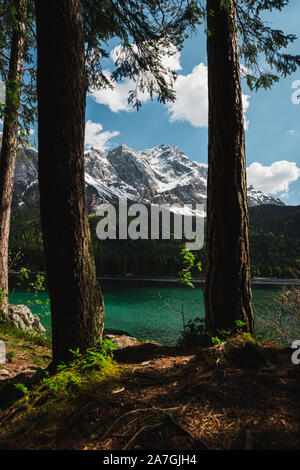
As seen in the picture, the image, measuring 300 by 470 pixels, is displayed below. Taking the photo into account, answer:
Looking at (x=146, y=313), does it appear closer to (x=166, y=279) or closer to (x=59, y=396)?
(x=59, y=396)

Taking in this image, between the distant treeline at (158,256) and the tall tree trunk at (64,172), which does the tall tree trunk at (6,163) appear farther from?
the distant treeline at (158,256)

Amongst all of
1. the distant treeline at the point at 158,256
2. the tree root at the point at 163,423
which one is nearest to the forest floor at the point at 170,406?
the tree root at the point at 163,423

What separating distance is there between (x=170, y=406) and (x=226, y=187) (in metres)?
2.17

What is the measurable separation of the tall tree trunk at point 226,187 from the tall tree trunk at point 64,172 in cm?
144

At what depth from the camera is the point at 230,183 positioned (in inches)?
108

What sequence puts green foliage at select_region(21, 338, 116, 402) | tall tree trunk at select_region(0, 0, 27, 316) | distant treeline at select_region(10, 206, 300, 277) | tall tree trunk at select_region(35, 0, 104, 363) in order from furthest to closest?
distant treeline at select_region(10, 206, 300, 277)
tall tree trunk at select_region(0, 0, 27, 316)
tall tree trunk at select_region(35, 0, 104, 363)
green foliage at select_region(21, 338, 116, 402)

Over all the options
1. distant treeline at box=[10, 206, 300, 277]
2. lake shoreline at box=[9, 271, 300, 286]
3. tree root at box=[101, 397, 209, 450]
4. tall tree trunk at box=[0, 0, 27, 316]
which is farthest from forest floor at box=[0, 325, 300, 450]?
lake shoreline at box=[9, 271, 300, 286]

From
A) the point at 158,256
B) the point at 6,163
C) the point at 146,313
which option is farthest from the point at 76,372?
the point at 158,256

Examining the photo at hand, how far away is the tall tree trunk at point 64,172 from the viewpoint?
1995 millimetres

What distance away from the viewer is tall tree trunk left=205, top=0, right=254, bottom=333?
270cm

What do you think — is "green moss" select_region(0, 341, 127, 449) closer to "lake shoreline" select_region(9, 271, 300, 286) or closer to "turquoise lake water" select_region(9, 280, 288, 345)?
"turquoise lake water" select_region(9, 280, 288, 345)

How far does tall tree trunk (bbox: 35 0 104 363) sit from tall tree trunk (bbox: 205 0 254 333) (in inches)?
56.6

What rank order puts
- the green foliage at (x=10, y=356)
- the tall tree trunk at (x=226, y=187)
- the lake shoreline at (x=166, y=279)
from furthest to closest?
the lake shoreline at (x=166, y=279)
the green foliage at (x=10, y=356)
the tall tree trunk at (x=226, y=187)
